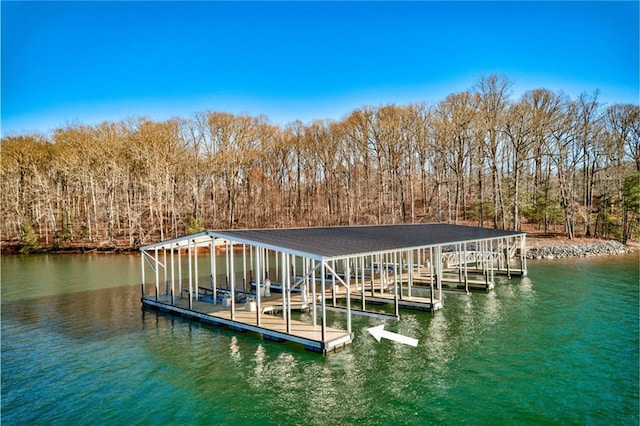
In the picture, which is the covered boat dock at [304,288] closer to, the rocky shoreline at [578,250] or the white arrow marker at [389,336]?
the white arrow marker at [389,336]

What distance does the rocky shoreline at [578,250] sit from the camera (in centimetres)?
3039

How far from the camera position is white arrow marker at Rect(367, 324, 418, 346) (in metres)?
12.3

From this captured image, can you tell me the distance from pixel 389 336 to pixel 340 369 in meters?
3.15

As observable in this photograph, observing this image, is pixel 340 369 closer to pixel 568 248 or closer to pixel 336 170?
pixel 568 248

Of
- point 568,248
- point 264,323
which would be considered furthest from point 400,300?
point 568,248

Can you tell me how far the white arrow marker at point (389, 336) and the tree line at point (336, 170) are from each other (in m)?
25.9

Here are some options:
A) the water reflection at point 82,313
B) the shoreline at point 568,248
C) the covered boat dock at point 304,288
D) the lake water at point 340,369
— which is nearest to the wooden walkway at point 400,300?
the covered boat dock at point 304,288

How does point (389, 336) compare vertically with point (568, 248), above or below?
below

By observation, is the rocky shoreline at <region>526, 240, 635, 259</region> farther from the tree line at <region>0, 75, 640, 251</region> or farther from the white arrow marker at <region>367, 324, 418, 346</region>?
the white arrow marker at <region>367, 324, 418, 346</region>

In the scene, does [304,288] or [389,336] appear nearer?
[389,336]

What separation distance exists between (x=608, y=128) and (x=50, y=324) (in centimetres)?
4854

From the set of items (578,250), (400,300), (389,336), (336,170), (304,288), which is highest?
(336,170)

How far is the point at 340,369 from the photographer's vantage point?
10219mm

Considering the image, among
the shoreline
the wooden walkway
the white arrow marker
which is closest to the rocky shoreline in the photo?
the shoreline
